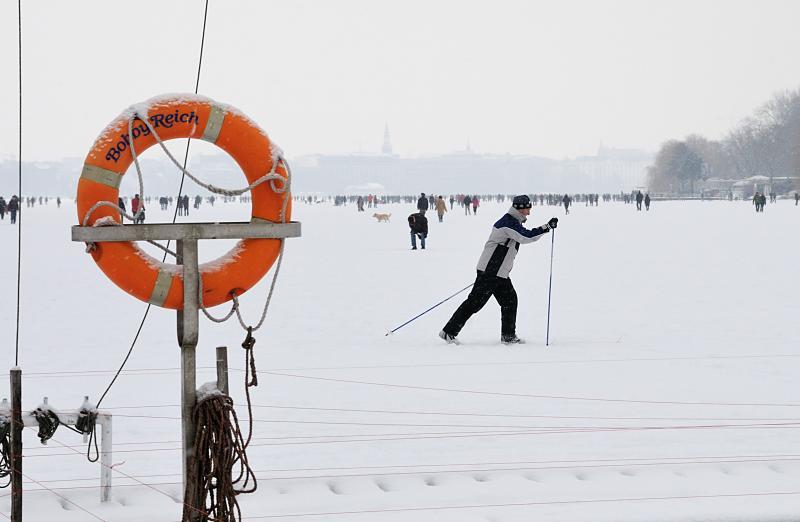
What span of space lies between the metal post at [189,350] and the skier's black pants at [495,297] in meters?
4.88

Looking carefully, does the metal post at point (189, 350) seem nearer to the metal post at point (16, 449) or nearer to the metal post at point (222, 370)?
the metal post at point (222, 370)

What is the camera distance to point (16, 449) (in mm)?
4488

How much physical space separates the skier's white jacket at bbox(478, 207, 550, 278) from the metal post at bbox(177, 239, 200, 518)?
486 cm

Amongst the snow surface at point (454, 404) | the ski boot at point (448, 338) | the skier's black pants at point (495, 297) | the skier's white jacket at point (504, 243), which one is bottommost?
the snow surface at point (454, 404)

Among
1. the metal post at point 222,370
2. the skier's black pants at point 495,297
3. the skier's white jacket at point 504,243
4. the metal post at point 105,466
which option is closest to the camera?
the metal post at point 222,370

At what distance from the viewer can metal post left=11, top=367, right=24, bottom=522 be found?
4.38m

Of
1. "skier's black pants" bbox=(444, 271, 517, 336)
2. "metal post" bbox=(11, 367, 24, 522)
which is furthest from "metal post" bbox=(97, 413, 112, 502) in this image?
"skier's black pants" bbox=(444, 271, 517, 336)

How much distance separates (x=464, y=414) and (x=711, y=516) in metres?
2.06

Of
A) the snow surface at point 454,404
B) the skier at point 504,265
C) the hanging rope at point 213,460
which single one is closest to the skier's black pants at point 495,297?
the skier at point 504,265

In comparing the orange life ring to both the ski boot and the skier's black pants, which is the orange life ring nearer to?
the skier's black pants

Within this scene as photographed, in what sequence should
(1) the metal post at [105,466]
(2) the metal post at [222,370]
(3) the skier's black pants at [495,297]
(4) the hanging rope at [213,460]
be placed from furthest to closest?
1. (3) the skier's black pants at [495,297]
2. (1) the metal post at [105,466]
3. (2) the metal post at [222,370]
4. (4) the hanging rope at [213,460]

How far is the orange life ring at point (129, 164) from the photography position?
174 inches

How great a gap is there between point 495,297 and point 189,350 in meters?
4.98

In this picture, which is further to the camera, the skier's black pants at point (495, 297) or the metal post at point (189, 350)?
the skier's black pants at point (495, 297)
